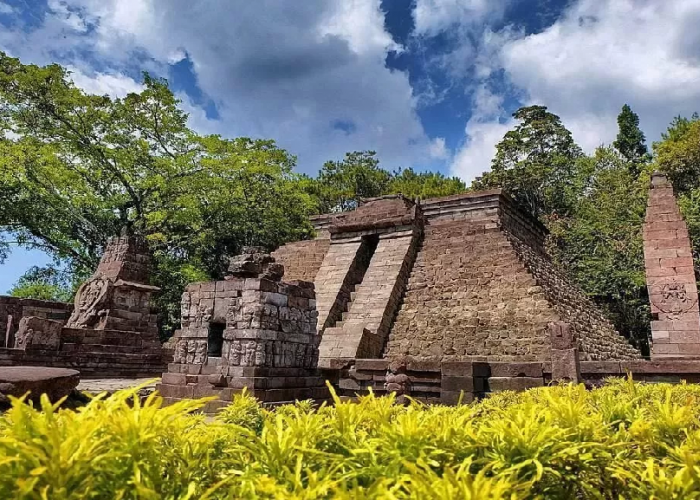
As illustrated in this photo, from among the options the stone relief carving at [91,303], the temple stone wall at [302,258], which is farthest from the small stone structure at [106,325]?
the temple stone wall at [302,258]

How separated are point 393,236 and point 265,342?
11329 mm

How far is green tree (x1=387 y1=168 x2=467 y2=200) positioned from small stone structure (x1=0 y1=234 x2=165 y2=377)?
78.5ft

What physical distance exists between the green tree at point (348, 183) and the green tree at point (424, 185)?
119 centimetres

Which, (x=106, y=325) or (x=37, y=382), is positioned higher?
(x=106, y=325)

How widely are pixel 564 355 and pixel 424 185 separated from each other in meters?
29.8

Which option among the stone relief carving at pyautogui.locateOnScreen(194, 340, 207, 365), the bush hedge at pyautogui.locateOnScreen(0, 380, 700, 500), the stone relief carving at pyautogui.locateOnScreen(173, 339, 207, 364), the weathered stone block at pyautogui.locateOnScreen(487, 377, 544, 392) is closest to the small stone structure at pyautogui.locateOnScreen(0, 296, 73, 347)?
the stone relief carving at pyautogui.locateOnScreen(173, 339, 207, 364)

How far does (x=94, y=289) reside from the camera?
13.0m

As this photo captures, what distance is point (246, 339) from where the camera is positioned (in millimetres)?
8188

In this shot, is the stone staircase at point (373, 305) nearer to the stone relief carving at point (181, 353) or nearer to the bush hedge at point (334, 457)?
the stone relief carving at point (181, 353)

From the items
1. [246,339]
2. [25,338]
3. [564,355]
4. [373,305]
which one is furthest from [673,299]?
[25,338]

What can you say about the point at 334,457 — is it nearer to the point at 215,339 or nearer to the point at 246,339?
the point at 246,339

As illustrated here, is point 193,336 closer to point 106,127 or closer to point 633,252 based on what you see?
point 106,127

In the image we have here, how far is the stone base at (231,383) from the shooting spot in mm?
7848

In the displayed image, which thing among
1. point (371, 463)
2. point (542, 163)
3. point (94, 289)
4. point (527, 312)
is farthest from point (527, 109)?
point (371, 463)
